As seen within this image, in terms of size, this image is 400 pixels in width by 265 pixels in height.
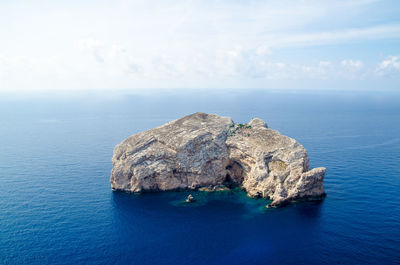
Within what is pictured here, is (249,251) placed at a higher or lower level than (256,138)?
lower

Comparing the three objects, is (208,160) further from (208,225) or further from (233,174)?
(208,225)

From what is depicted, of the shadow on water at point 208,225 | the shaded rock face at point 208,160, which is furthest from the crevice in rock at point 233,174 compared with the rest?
the shadow on water at point 208,225

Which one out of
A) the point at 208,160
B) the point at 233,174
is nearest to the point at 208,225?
the point at 208,160

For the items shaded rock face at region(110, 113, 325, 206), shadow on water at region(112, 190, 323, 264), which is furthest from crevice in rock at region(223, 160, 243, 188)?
shadow on water at region(112, 190, 323, 264)

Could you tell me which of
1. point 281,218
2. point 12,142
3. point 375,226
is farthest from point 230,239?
point 12,142

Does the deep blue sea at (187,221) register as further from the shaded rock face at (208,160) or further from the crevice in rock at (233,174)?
the crevice in rock at (233,174)

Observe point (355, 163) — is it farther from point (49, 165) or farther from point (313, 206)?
point (49, 165)

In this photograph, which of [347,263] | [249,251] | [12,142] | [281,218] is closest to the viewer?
[347,263]

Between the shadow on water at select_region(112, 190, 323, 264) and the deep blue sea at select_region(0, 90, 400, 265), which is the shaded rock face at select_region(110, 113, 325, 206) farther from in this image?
the deep blue sea at select_region(0, 90, 400, 265)
